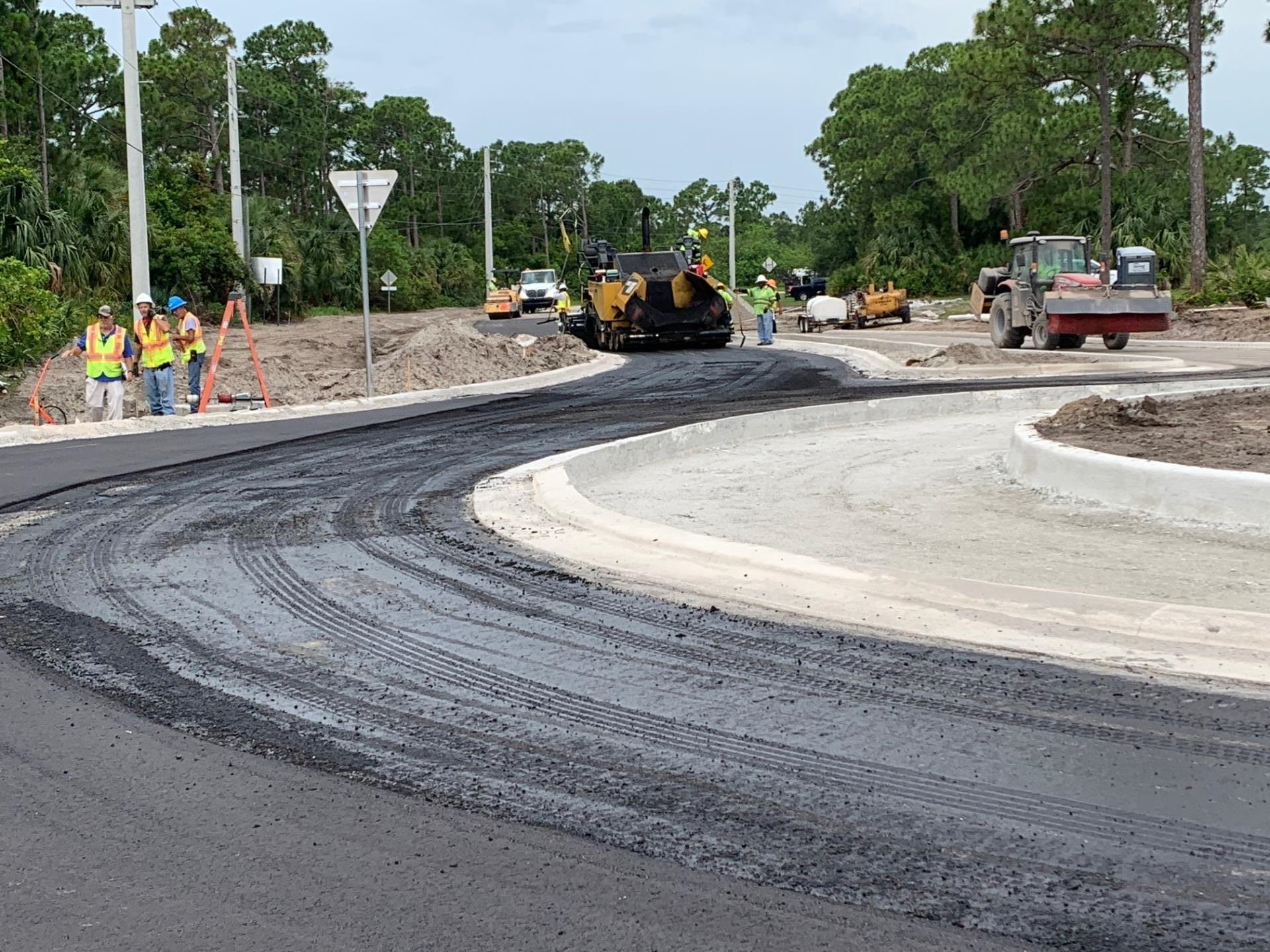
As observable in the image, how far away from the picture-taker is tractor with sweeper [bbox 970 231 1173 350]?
2550cm

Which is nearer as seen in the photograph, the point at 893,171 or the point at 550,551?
the point at 550,551

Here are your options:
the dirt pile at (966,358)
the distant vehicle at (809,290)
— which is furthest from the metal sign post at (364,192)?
the distant vehicle at (809,290)

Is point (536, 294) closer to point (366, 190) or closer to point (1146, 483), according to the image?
point (366, 190)

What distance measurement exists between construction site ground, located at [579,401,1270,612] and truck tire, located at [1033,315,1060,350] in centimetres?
1515

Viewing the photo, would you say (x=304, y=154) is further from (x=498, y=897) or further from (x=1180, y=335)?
(x=498, y=897)

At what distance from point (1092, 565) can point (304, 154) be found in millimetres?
94747

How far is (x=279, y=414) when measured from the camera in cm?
1686

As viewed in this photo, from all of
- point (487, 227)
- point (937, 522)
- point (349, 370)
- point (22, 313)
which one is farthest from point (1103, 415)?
point (487, 227)

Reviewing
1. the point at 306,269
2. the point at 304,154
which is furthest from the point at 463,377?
the point at 304,154

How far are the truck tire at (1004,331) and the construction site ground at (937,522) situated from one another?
1668 centimetres

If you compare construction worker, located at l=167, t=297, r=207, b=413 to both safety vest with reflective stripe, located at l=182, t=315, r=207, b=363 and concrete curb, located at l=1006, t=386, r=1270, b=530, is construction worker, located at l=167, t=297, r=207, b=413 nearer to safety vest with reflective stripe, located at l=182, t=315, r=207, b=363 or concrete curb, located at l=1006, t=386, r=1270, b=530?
safety vest with reflective stripe, located at l=182, t=315, r=207, b=363

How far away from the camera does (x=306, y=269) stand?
6081cm

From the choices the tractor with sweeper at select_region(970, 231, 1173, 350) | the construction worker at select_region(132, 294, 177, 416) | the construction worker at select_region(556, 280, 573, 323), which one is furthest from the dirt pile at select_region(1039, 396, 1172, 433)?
the construction worker at select_region(556, 280, 573, 323)

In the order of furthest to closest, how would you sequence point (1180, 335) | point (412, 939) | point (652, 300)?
point (1180, 335) < point (652, 300) < point (412, 939)
